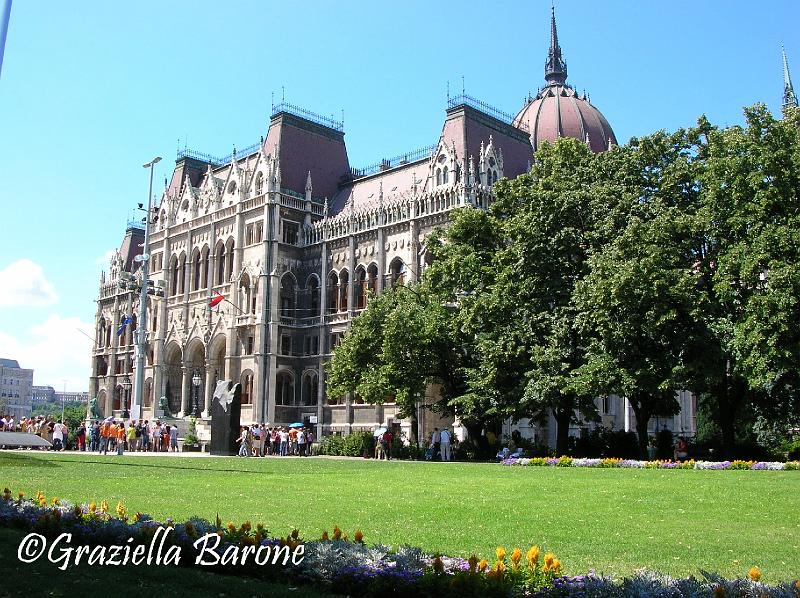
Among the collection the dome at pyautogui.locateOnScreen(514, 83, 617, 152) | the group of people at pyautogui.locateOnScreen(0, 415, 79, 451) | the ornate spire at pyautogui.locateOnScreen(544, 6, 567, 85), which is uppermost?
the ornate spire at pyautogui.locateOnScreen(544, 6, 567, 85)

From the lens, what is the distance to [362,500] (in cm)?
1675

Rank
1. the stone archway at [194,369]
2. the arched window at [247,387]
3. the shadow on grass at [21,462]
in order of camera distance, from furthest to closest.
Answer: the stone archway at [194,369] < the arched window at [247,387] < the shadow on grass at [21,462]

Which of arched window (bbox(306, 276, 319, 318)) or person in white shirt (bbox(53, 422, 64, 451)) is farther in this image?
arched window (bbox(306, 276, 319, 318))

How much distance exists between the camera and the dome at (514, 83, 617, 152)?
6712 cm

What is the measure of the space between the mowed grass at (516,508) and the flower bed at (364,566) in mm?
1600

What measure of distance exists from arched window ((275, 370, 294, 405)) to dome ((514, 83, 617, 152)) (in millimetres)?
26427

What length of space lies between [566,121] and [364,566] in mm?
63123

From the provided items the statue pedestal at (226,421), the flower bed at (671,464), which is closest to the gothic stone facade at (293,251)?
the statue pedestal at (226,421)

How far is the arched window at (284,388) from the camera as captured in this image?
210ft

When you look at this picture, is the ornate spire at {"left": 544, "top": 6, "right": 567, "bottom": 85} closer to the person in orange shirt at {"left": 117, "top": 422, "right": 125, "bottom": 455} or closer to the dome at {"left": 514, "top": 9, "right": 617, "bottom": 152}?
the dome at {"left": 514, "top": 9, "right": 617, "bottom": 152}

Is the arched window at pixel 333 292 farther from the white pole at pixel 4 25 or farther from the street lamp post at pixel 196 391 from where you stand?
the white pole at pixel 4 25

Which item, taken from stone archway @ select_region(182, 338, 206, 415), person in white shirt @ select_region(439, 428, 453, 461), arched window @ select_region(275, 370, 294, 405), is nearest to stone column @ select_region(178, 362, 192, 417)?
stone archway @ select_region(182, 338, 206, 415)

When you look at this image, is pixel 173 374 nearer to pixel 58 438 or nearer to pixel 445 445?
pixel 58 438

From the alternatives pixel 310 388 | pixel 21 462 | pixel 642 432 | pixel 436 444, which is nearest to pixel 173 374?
pixel 310 388
